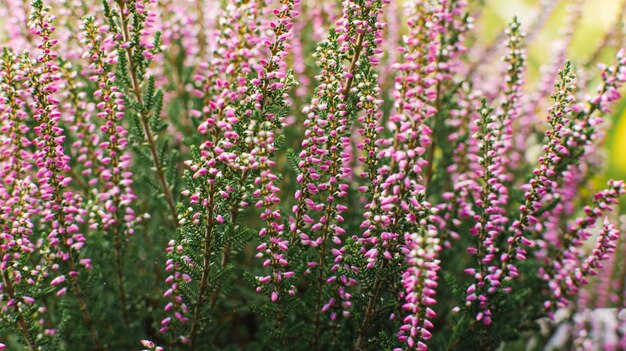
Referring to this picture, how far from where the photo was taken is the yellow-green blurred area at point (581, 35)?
15.3ft

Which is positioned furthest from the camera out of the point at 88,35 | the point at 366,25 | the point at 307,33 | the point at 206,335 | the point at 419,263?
the point at 307,33

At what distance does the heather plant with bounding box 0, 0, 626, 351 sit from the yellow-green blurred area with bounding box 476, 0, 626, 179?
1937 millimetres

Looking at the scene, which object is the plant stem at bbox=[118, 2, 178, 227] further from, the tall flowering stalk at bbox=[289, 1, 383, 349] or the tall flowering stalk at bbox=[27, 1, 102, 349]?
the tall flowering stalk at bbox=[289, 1, 383, 349]

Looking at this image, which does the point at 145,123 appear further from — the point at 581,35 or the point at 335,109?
the point at 581,35

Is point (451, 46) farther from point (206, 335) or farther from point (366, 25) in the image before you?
point (206, 335)

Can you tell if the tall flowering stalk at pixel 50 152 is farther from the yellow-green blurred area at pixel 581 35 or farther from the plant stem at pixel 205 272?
the yellow-green blurred area at pixel 581 35

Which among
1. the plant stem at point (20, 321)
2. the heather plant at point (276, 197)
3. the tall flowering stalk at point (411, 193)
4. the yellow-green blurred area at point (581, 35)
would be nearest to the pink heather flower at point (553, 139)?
the heather plant at point (276, 197)

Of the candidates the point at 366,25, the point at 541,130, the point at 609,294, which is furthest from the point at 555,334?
the point at 366,25

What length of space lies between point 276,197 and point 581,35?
17.7ft

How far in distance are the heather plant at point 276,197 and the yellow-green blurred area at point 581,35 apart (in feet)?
6.36

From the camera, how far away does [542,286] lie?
8.41ft

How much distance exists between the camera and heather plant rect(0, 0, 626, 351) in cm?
172

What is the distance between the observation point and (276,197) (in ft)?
6.45

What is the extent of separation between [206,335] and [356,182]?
1193 millimetres
